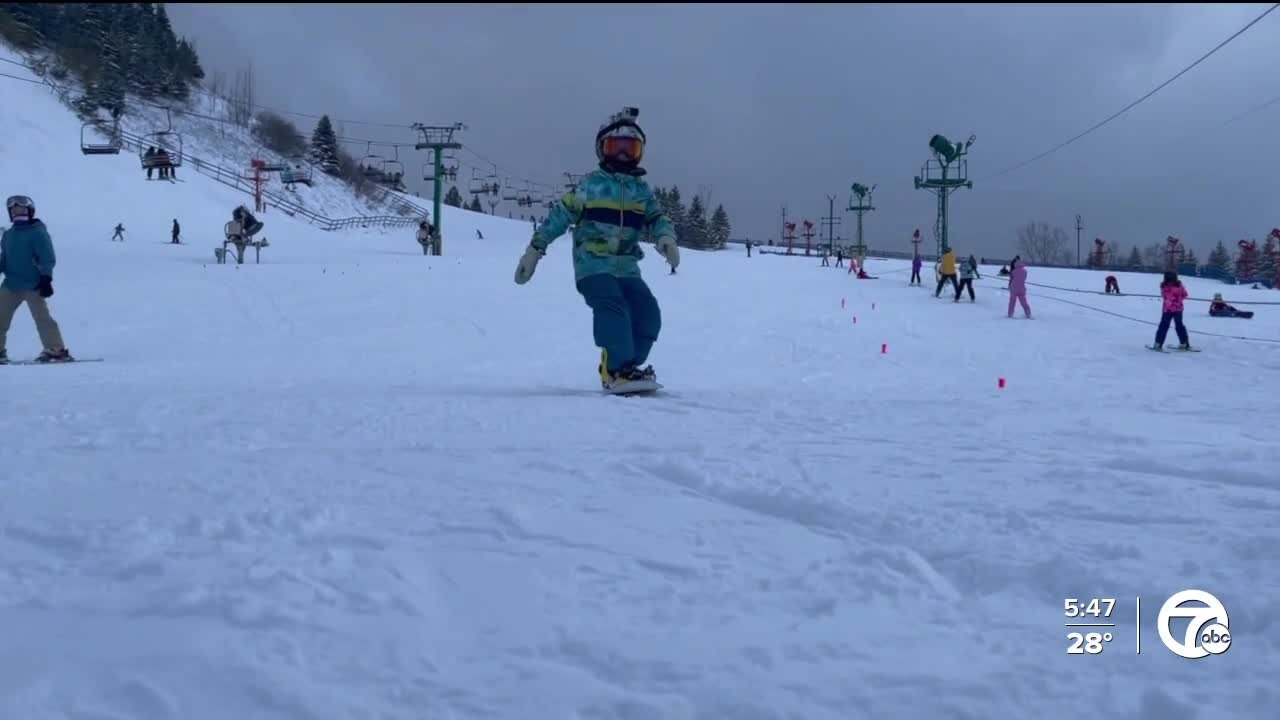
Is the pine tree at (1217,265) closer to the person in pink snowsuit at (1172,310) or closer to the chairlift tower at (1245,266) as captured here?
the chairlift tower at (1245,266)

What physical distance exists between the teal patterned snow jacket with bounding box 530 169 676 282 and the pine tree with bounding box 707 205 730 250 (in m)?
91.6

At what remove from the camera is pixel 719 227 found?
104938mm

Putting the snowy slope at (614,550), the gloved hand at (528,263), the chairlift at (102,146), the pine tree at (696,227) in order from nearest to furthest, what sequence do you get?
the snowy slope at (614,550)
the gloved hand at (528,263)
the chairlift at (102,146)
the pine tree at (696,227)

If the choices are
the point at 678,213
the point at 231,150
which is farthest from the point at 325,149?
the point at 678,213

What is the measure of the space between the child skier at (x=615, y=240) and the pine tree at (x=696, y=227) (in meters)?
86.4

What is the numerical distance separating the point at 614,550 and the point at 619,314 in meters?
4.08

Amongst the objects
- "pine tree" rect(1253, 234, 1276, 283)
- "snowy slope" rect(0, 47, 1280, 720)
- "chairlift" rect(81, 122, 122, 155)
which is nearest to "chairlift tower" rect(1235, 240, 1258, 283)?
"pine tree" rect(1253, 234, 1276, 283)

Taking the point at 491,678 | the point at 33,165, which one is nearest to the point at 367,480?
the point at 491,678

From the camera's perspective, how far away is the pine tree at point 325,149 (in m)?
80.1

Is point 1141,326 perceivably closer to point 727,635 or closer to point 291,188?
point 727,635

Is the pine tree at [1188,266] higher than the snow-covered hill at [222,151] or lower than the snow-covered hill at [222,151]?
lower

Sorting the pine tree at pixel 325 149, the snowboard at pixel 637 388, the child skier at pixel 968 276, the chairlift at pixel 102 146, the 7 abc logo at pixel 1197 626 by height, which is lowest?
the 7 abc logo at pixel 1197 626

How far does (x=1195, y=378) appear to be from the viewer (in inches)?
364

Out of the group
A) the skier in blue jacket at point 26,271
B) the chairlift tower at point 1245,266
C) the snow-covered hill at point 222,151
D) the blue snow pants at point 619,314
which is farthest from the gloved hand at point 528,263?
the snow-covered hill at point 222,151
